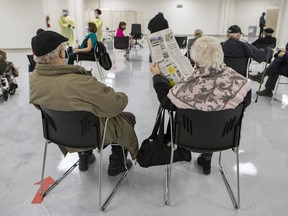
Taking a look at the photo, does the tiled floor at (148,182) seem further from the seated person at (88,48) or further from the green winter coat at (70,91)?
the seated person at (88,48)

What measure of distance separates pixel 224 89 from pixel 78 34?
388 inches

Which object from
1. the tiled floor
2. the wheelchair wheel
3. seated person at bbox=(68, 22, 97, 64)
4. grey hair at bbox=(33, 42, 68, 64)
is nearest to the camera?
grey hair at bbox=(33, 42, 68, 64)

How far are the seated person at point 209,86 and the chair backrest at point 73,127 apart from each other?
1.70 feet

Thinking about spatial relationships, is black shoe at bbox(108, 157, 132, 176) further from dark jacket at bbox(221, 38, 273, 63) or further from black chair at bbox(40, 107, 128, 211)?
dark jacket at bbox(221, 38, 273, 63)

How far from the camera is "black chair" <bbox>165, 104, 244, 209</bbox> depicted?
150 centimetres

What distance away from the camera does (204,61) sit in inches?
59.2

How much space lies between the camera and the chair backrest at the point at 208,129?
1495 millimetres

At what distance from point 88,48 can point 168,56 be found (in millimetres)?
3279

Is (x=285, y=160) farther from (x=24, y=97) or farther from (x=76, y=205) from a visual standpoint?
Answer: (x=24, y=97)

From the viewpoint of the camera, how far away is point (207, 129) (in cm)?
154

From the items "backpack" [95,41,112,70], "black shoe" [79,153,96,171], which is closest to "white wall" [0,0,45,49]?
"backpack" [95,41,112,70]

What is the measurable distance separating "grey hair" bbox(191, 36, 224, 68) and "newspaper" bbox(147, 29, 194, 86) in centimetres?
29

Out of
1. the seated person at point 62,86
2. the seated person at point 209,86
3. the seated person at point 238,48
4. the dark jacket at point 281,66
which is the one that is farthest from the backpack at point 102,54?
the seated person at point 209,86

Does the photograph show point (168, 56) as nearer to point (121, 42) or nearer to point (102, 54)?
point (102, 54)
